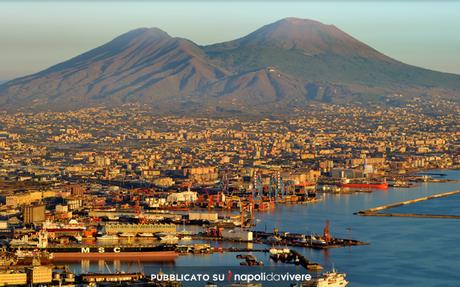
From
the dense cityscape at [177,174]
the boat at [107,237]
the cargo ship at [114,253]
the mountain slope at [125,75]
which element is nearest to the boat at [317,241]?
the dense cityscape at [177,174]

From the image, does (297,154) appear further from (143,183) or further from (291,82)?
(291,82)

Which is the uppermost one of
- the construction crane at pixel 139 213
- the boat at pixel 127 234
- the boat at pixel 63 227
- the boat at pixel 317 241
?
the construction crane at pixel 139 213

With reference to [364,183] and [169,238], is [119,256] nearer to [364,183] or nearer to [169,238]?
[169,238]

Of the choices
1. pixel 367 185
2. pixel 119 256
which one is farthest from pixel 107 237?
pixel 367 185

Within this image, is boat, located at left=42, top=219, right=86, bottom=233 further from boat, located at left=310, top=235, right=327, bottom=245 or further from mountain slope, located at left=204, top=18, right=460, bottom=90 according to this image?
mountain slope, located at left=204, top=18, right=460, bottom=90

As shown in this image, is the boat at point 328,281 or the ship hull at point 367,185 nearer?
the boat at point 328,281

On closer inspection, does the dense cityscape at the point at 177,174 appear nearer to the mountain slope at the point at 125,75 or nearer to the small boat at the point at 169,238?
the small boat at the point at 169,238
